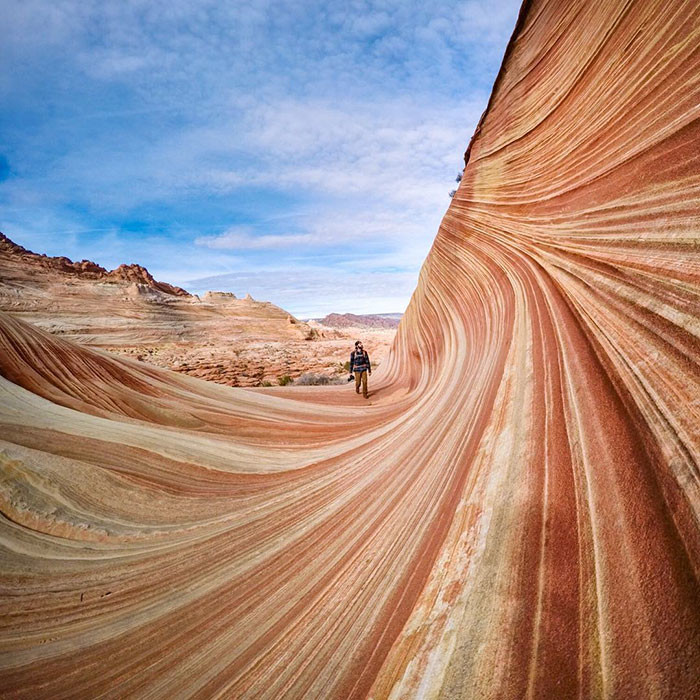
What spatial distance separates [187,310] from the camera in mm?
29141

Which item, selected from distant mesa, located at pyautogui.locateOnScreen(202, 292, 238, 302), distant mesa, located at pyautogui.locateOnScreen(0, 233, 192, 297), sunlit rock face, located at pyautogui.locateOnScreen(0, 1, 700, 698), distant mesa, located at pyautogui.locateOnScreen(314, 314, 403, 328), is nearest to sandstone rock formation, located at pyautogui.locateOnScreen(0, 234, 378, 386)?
distant mesa, located at pyautogui.locateOnScreen(0, 233, 192, 297)

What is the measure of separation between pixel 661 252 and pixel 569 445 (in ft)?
3.03

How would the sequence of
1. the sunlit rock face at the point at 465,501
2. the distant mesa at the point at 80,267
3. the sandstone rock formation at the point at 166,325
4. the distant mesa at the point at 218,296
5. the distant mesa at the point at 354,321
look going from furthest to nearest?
the distant mesa at the point at 354,321
the distant mesa at the point at 218,296
the distant mesa at the point at 80,267
the sandstone rock formation at the point at 166,325
the sunlit rock face at the point at 465,501

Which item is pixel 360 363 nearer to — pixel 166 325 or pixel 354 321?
pixel 166 325

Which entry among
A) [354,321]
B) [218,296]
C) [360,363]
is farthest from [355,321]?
[360,363]

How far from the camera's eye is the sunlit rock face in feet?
3.01

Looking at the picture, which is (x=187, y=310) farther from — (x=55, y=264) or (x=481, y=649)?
(x=481, y=649)

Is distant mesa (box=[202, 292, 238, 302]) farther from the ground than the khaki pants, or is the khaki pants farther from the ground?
distant mesa (box=[202, 292, 238, 302])

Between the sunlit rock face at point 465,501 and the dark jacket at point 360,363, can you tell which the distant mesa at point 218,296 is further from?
the sunlit rock face at point 465,501

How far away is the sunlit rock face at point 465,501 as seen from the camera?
92 centimetres

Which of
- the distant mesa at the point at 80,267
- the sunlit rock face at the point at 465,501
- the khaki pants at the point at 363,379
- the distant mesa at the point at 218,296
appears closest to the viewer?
the sunlit rock face at the point at 465,501

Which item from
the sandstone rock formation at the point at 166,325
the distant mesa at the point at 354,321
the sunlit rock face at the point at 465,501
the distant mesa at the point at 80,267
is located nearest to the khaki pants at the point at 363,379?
the sunlit rock face at the point at 465,501

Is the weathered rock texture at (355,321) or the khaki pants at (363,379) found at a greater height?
the weathered rock texture at (355,321)

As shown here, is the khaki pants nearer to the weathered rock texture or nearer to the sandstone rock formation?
the sandstone rock formation
